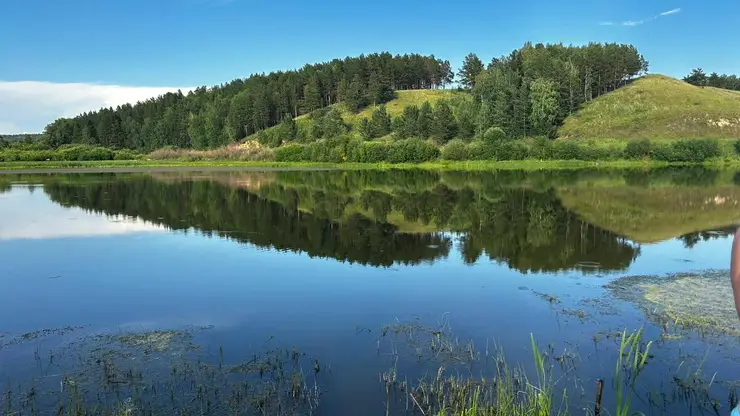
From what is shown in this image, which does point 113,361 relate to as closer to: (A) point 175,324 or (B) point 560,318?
(A) point 175,324

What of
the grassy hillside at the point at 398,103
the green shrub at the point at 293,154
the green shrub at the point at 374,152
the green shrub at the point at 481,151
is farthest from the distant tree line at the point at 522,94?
the green shrub at the point at 293,154

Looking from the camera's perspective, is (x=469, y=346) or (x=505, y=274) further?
(x=505, y=274)

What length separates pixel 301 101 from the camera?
15500 centimetres

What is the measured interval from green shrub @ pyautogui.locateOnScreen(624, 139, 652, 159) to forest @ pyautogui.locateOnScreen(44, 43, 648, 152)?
17437 millimetres

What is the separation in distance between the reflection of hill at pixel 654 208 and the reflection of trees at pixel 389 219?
56.8 inches

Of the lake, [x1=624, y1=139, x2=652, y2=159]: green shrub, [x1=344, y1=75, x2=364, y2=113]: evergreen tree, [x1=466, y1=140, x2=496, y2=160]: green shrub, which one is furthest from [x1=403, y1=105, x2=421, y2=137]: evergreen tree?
the lake

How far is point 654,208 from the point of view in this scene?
114ft

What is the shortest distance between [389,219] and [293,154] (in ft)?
263

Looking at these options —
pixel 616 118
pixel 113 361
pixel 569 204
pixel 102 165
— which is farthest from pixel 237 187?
pixel 616 118

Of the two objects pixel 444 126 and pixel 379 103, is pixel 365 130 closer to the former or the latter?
pixel 444 126

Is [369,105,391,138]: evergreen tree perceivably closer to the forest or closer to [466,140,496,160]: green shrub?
A: the forest

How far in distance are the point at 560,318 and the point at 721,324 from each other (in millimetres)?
3457

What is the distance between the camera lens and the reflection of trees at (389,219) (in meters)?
22.0

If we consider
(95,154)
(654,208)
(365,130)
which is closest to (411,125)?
(365,130)
